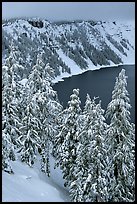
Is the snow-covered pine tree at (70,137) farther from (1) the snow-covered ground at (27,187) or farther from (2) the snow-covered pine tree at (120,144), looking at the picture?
(2) the snow-covered pine tree at (120,144)

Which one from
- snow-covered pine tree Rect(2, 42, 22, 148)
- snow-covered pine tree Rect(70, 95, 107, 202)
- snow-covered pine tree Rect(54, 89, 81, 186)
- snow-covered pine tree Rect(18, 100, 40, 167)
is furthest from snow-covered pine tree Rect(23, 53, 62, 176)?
snow-covered pine tree Rect(70, 95, 107, 202)

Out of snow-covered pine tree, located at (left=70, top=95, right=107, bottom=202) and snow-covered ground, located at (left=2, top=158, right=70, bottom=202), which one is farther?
snow-covered pine tree, located at (left=70, top=95, right=107, bottom=202)

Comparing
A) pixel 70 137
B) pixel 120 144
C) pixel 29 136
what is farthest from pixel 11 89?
pixel 120 144

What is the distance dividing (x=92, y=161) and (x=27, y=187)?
201 inches

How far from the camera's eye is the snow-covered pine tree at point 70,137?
81.4 ft

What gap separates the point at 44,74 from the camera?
89.7ft

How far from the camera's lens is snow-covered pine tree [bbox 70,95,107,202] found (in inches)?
858

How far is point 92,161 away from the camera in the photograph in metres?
22.5

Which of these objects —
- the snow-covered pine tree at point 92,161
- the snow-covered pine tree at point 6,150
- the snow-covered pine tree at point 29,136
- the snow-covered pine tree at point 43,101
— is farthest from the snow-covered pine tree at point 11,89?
the snow-covered pine tree at point 92,161

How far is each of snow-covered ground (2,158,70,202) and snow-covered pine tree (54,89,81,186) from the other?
211cm

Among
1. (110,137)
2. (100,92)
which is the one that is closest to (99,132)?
(110,137)

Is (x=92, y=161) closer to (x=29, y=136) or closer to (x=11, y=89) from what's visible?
(x=29, y=136)

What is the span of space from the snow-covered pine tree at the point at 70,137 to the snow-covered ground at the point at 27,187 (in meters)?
2.11

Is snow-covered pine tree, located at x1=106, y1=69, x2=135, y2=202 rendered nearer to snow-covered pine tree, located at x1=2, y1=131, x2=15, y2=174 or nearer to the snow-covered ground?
the snow-covered ground
